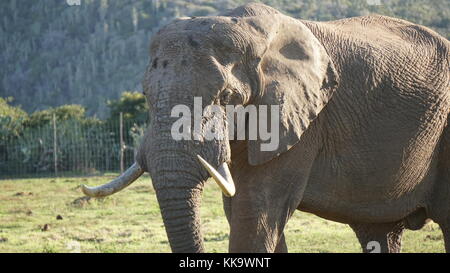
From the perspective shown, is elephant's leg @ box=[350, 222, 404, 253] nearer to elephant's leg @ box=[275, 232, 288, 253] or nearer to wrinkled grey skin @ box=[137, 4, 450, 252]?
wrinkled grey skin @ box=[137, 4, 450, 252]

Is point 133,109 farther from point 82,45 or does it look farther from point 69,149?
point 82,45

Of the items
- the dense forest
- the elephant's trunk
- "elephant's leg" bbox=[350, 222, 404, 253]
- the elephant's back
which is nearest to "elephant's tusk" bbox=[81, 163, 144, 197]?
the elephant's trunk

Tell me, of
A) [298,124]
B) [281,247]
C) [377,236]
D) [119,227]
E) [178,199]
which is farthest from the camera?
[119,227]

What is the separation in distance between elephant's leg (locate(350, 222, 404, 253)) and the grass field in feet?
7.23

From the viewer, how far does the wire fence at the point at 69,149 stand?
867 inches

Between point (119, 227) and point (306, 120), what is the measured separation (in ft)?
20.3

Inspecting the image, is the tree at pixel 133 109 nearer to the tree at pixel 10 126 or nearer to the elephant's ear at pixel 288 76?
the tree at pixel 10 126

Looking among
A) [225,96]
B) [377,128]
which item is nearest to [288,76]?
[225,96]

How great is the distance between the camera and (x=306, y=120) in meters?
5.16

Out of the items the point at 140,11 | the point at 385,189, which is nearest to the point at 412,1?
the point at 140,11

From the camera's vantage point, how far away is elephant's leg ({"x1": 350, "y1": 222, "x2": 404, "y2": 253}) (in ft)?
21.2

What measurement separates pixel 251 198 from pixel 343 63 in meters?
1.08

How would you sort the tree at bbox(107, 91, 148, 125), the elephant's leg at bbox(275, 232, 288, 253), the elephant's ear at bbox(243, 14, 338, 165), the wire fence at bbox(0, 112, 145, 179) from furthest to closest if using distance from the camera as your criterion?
1. the tree at bbox(107, 91, 148, 125)
2. the wire fence at bbox(0, 112, 145, 179)
3. the elephant's leg at bbox(275, 232, 288, 253)
4. the elephant's ear at bbox(243, 14, 338, 165)
